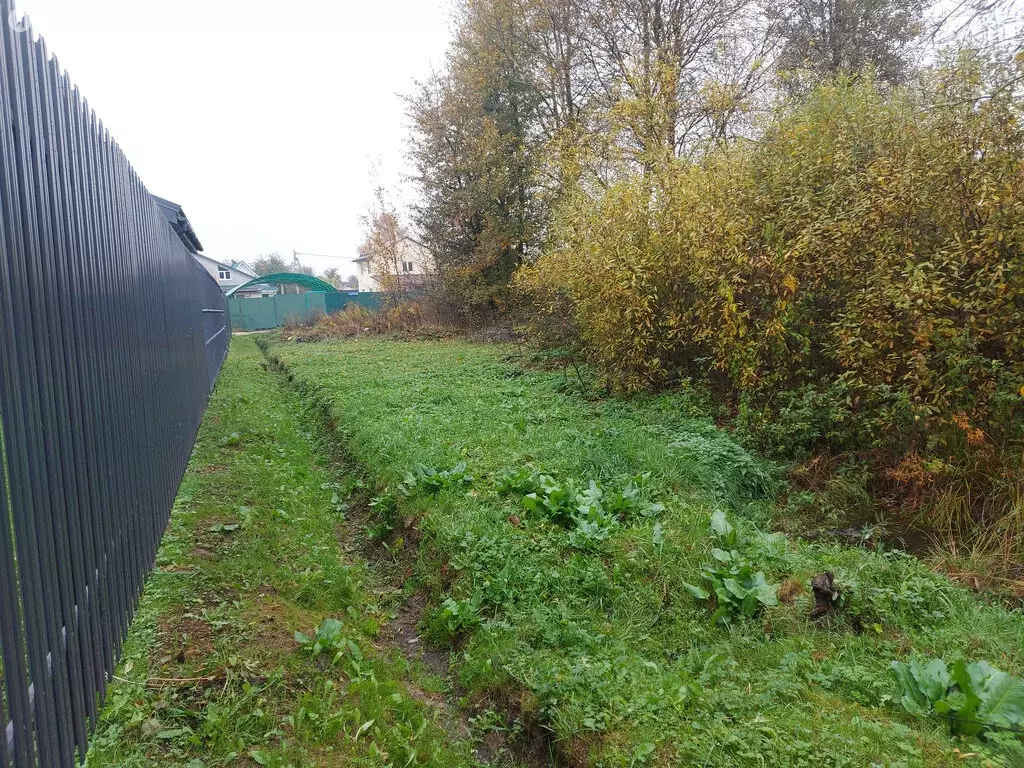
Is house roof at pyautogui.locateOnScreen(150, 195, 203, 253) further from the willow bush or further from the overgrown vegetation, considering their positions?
the willow bush

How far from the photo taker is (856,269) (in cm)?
572

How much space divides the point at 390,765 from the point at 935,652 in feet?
8.16

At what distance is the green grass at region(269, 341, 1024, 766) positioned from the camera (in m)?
2.56

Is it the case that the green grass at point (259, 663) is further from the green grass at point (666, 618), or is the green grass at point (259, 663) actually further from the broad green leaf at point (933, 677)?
the broad green leaf at point (933, 677)

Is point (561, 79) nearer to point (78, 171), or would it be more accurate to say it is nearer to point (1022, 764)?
point (78, 171)

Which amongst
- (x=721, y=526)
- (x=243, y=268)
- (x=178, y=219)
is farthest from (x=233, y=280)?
(x=721, y=526)

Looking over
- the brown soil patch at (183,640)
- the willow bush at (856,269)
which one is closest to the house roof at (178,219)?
the willow bush at (856,269)

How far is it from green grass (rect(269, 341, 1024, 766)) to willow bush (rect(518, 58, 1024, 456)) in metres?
1.12

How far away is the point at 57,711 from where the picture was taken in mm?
2004

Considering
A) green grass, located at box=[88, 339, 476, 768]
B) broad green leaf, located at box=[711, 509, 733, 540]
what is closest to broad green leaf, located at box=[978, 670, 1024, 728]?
broad green leaf, located at box=[711, 509, 733, 540]

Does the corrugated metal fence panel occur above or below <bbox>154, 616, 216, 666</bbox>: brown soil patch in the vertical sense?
above

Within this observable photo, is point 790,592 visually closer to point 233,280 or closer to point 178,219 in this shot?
point 178,219

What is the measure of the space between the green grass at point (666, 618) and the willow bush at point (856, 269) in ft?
3.68

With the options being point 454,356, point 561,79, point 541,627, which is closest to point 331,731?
point 541,627
